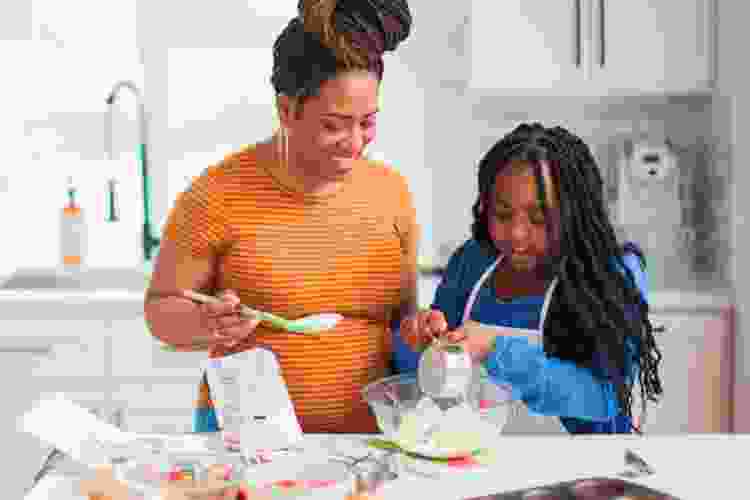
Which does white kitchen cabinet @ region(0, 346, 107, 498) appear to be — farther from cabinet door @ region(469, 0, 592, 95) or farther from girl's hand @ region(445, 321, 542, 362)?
girl's hand @ region(445, 321, 542, 362)

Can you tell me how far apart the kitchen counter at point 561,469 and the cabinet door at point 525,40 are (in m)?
1.89

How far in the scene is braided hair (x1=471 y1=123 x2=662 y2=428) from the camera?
1.96 m

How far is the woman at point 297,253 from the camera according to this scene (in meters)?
1.94

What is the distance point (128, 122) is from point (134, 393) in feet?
3.27

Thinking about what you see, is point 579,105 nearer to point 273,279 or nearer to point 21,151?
point 21,151

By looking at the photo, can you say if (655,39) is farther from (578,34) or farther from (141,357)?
(141,357)

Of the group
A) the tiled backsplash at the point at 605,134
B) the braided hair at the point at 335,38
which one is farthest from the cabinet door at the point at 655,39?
the braided hair at the point at 335,38

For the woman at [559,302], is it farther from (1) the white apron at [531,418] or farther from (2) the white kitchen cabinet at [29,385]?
(2) the white kitchen cabinet at [29,385]

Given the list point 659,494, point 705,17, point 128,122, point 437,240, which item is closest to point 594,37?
A: point 705,17

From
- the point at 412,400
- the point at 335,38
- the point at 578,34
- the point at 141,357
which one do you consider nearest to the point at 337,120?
the point at 335,38

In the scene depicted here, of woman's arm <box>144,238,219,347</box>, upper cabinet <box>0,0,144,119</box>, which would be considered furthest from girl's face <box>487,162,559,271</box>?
upper cabinet <box>0,0,144,119</box>

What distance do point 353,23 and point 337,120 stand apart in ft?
0.50

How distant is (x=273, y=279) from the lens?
1.98m

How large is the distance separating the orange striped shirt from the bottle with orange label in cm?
186
